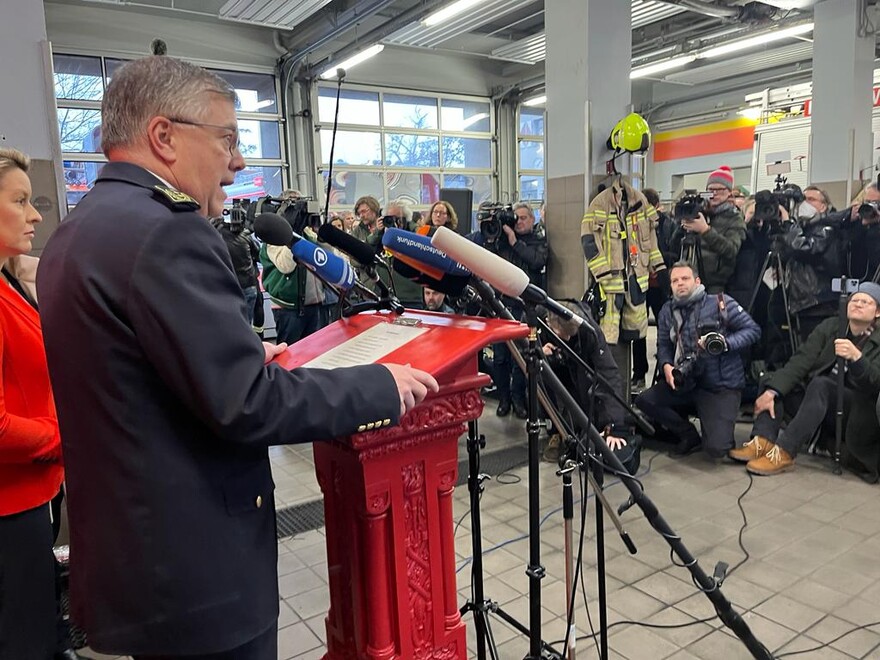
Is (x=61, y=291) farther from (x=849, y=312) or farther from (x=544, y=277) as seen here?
(x=544, y=277)

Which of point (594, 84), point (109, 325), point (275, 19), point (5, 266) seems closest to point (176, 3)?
point (275, 19)

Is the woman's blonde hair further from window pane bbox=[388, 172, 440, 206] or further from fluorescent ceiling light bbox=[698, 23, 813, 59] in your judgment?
window pane bbox=[388, 172, 440, 206]

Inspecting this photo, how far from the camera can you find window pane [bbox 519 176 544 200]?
39.1ft

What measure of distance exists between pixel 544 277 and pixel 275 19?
14.4 ft

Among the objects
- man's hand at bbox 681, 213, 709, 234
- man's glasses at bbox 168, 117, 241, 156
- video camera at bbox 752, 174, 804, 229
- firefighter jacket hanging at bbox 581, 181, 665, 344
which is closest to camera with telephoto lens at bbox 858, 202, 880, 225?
video camera at bbox 752, 174, 804, 229

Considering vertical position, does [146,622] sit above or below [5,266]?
below

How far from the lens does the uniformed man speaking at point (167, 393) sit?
932 millimetres

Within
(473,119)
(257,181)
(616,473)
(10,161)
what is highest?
(473,119)

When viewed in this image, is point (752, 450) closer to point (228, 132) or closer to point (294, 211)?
point (294, 211)

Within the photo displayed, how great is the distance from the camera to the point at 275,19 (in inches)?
279

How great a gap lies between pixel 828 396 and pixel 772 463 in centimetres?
51

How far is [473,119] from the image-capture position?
1116 cm

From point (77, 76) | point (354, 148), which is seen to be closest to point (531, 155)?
point (354, 148)

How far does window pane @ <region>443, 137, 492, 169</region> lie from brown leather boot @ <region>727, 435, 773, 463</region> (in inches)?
315
